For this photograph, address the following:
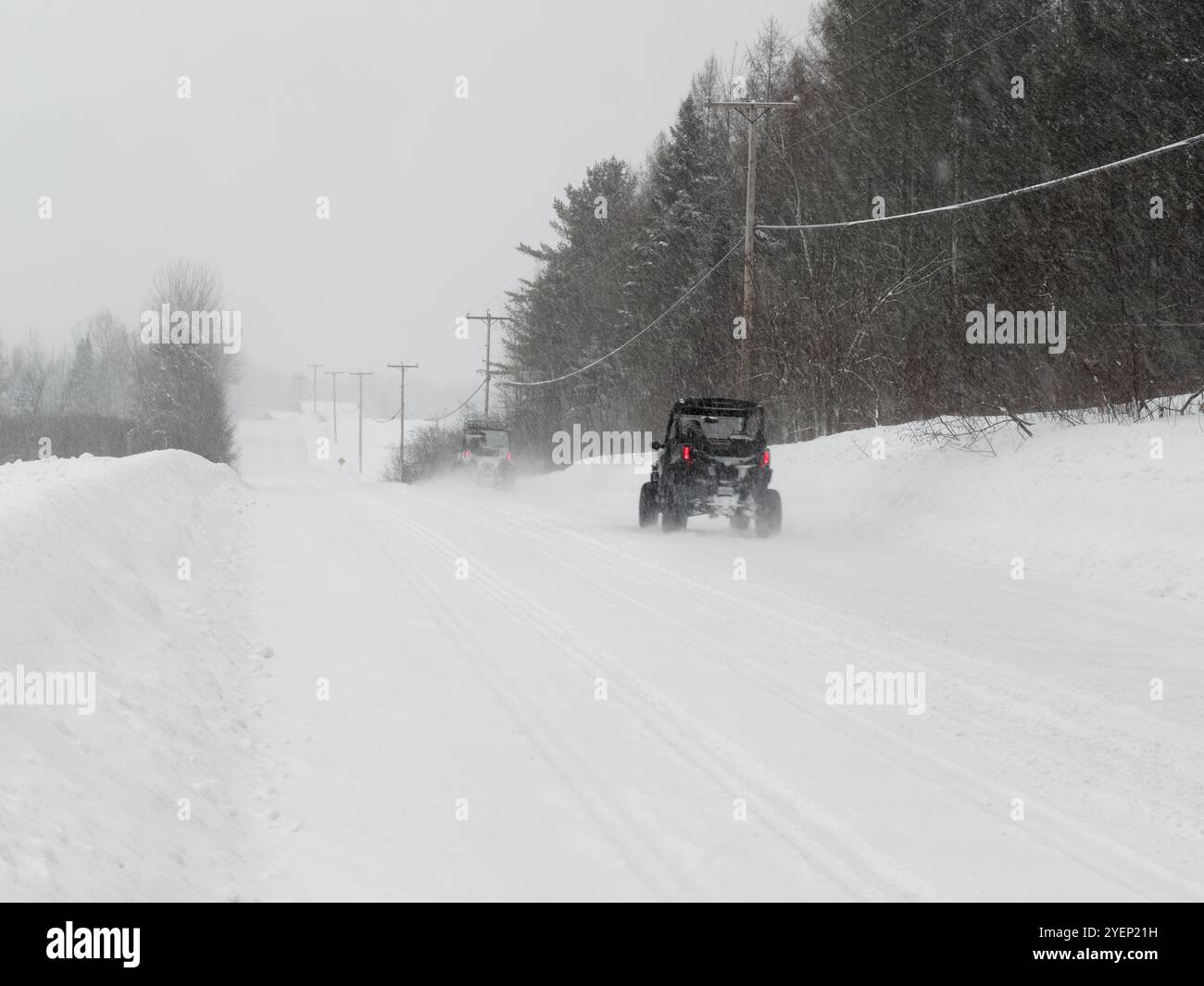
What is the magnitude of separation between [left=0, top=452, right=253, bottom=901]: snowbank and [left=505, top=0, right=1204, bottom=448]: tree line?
1293cm

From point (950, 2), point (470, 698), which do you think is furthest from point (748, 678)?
point (950, 2)

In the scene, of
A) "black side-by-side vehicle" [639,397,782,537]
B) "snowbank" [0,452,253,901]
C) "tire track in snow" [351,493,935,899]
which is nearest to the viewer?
"snowbank" [0,452,253,901]

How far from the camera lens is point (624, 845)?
173 inches

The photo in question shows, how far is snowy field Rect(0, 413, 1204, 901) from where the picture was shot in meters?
4.13

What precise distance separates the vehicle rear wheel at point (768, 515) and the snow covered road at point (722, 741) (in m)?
5.22

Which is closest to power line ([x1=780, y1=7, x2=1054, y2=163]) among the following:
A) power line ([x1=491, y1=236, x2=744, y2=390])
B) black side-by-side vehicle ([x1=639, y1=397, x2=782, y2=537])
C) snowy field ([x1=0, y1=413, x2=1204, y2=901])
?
power line ([x1=491, y1=236, x2=744, y2=390])

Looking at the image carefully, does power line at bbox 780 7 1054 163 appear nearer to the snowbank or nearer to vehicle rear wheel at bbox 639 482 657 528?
vehicle rear wheel at bbox 639 482 657 528

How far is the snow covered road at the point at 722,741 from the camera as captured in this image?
4.17m
